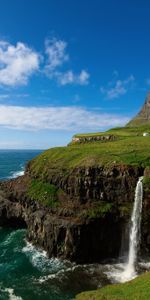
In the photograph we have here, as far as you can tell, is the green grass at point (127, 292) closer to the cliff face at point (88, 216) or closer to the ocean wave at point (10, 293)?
the ocean wave at point (10, 293)

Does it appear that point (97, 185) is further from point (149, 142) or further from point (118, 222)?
point (149, 142)

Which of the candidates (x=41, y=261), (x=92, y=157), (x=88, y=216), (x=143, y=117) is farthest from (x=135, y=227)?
(x=143, y=117)

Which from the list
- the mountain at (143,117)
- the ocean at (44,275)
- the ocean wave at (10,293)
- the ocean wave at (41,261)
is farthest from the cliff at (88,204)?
the mountain at (143,117)

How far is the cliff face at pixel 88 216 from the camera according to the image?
142 ft

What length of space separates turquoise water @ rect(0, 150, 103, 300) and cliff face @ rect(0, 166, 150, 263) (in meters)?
2.10

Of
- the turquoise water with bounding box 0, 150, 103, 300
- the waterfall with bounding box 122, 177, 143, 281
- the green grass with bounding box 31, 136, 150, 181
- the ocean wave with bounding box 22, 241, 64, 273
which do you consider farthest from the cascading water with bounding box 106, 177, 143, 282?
the ocean wave with bounding box 22, 241, 64, 273

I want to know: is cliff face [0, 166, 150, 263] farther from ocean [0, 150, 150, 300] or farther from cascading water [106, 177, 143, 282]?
ocean [0, 150, 150, 300]

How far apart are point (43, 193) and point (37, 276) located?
15079mm

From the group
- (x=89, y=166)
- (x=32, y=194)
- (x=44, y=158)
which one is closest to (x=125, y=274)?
(x=89, y=166)

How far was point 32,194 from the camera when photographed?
176ft

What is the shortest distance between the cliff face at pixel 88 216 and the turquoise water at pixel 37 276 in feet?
6.89

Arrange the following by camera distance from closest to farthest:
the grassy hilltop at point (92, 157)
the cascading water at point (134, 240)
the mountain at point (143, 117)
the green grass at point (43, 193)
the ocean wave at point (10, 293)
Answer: the ocean wave at point (10, 293) < the cascading water at point (134, 240) < the grassy hilltop at point (92, 157) < the green grass at point (43, 193) < the mountain at point (143, 117)

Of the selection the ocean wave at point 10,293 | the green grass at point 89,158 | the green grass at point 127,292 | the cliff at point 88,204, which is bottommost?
the ocean wave at point 10,293

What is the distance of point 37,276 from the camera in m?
38.8
